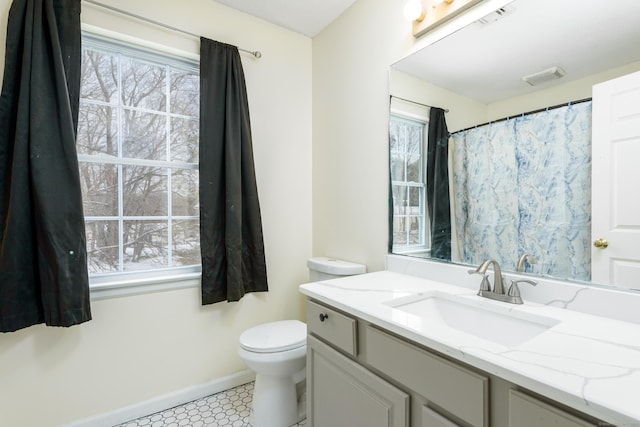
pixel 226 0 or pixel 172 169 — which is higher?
pixel 226 0

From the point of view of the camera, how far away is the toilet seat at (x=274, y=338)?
1.55 metres

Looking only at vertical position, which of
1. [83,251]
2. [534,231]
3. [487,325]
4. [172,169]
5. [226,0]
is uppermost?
[226,0]

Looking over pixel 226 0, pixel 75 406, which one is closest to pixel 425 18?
pixel 226 0

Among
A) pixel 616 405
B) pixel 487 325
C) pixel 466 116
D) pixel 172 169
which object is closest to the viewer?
pixel 616 405

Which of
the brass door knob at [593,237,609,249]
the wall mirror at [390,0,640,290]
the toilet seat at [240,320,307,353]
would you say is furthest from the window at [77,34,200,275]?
the brass door knob at [593,237,609,249]

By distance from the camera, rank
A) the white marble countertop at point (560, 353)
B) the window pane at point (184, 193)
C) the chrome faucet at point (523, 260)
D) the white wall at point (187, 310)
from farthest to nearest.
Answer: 1. the window pane at point (184, 193)
2. the white wall at point (187, 310)
3. the chrome faucet at point (523, 260)
4. the white marble countertop at point (560, 353)

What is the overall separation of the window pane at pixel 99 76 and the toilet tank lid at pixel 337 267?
5.08 ft

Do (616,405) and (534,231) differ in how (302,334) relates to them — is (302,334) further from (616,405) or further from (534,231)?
(616,405)

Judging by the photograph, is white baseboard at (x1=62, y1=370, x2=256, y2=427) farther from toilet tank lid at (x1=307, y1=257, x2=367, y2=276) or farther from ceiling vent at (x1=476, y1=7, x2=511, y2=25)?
ceiling vent at (x1=476, y1=7, x2=511, y2=25)

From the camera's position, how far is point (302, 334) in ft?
5.57

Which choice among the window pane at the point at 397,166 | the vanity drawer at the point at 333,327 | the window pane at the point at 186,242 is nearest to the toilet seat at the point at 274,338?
the vanity drawer at the point at 333,327

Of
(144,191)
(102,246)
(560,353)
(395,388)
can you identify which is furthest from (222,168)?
(560,353)

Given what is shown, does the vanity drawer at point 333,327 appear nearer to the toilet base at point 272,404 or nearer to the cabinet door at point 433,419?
the cabinet door at point 433,419

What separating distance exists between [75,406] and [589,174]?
250cm
